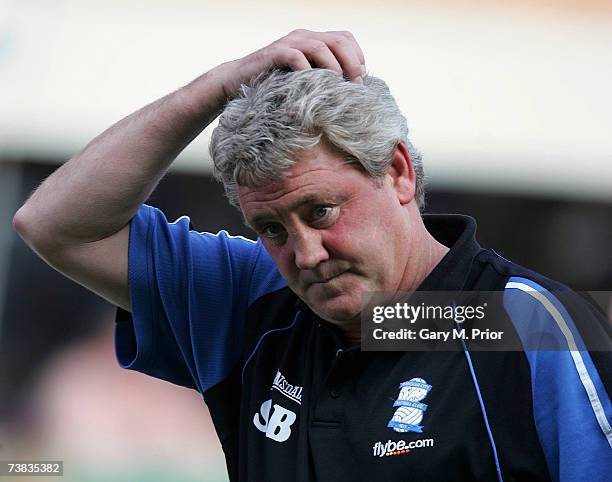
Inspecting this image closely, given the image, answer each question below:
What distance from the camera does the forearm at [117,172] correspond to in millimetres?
1931

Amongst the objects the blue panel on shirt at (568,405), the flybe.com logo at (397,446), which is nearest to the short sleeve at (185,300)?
the flybe.com logo at (397,446)

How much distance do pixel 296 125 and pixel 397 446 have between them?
1.94 ft

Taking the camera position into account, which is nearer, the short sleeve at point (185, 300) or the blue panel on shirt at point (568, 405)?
the blue panel on shirt at point (568, 405)

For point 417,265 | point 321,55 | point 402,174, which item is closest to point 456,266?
point 417,265

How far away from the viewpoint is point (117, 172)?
76.9 inches

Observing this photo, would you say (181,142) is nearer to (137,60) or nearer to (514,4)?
(137,60)

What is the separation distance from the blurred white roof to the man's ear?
2.86 metres

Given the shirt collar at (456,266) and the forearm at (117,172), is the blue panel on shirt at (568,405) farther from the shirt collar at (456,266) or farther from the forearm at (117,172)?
the forearm at (117,172)

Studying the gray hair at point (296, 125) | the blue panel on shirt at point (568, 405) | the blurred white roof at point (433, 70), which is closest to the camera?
the blue panel on shirt at point (568, 405)

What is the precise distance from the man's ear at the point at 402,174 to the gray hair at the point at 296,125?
0.09ft

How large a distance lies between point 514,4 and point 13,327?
10.2 ft

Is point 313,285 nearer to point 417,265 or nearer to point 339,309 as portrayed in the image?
point 339,309

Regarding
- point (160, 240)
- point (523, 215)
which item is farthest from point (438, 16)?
point (160, 240)

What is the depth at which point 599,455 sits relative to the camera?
4.78 ft
